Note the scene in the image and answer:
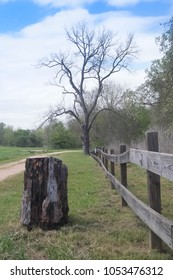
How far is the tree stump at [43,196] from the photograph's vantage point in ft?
18.2

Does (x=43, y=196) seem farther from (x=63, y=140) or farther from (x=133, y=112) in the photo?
(x=63, y=140)

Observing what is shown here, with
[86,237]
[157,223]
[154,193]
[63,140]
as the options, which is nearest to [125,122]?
[63,140]

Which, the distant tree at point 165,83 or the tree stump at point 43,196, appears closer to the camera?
the tree stump at point 43,196

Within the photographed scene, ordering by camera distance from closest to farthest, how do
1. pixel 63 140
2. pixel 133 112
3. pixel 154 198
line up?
pixel 154 198 → pixel 133 112 → pixel 63 140

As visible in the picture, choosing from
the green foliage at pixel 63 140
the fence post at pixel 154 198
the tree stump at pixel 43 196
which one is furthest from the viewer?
the green foliage at pixel 63 140

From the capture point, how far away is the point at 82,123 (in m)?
48.1

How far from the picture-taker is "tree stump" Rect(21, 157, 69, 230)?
219 inches

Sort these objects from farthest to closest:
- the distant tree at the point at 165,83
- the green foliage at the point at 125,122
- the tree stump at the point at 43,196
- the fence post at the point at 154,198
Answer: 1. the green foliage at the point at 125,122
2. the distant tree at the point at 165,83
3. the tree stump at the point at 43,196
4. the fence post at the point at 154,198

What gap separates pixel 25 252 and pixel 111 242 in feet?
3.54

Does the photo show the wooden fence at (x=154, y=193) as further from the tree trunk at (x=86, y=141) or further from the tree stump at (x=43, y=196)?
the tree trunk at (x=86, y=141)

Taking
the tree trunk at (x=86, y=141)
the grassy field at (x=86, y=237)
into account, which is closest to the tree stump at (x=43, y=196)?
the grassy field at (x=86, y=237)

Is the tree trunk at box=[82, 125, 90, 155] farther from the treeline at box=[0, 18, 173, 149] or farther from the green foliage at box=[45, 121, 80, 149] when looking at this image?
the green foliage at box=[45, 121, 80, 149]

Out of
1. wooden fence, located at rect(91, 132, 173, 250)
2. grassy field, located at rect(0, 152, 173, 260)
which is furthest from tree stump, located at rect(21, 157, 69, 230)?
wooden fence, located at rect(91, 132, 173, 250)

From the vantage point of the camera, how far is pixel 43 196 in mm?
5594
